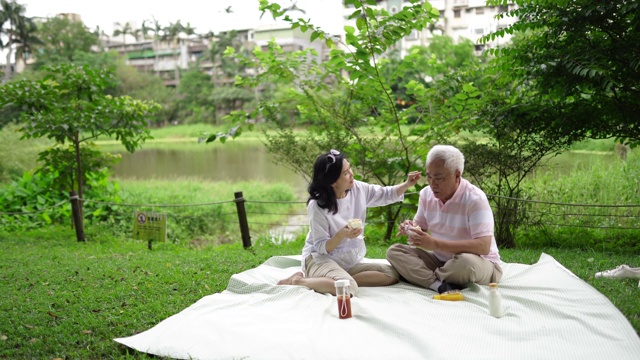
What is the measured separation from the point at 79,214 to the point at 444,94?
14.5 feet

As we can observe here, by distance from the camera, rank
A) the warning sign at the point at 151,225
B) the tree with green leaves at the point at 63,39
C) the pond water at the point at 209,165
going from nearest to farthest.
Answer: the warning sign at the point at 151,225 < the pond water at the point at 209,165 < the tree with green leaves at the point at 63,39

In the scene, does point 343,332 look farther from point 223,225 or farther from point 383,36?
point 223,225

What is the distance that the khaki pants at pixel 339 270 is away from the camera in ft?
12.2

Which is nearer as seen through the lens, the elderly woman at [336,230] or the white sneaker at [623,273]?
the elderly woman at [336,230]

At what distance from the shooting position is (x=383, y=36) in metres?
5.67

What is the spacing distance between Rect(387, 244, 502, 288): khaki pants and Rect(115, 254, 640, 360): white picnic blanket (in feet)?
0.24

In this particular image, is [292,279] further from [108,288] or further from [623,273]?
[623,273]

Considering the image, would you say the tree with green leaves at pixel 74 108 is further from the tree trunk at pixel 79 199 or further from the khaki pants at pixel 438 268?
the khaki pants at pixel 438 268

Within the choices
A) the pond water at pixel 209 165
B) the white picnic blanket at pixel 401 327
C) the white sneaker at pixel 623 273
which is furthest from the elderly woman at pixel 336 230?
the pond water at pixel 209 165

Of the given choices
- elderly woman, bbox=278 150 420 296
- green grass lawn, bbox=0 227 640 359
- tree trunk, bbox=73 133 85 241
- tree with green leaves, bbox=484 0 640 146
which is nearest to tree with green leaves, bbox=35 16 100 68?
tree trunk, bbox=73 133 85 241

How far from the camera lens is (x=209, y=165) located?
21172 millimetres

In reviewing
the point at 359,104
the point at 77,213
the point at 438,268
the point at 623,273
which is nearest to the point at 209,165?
the point at 77,213

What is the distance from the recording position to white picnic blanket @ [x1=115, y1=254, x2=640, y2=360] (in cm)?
275

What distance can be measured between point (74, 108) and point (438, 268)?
5.49 meters
